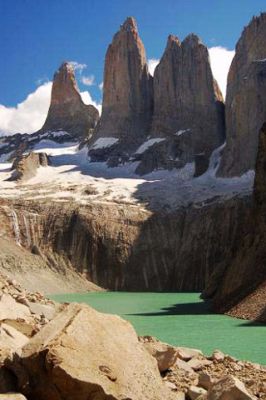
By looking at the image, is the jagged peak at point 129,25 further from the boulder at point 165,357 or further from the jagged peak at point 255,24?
the boulder at point 165,357

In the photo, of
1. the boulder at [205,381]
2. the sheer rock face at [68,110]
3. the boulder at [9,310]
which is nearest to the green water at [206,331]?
the boulder at [205,381]

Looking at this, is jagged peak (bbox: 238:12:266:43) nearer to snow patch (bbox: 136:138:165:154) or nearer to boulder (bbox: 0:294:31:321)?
snow patch (bbox: 136:138:165:154)

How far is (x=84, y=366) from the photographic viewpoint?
10.1 meters

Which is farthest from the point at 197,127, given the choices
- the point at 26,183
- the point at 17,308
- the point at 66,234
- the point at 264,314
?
the point at 17,308

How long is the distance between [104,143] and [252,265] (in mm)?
92531

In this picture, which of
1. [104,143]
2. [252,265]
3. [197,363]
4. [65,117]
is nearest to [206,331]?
[252,265]

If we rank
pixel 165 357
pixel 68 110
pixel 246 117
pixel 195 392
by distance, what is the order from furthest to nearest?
1. pixel 68 110
2. pixel 246 117
3. pixel 165 357
4. pixel 195 392

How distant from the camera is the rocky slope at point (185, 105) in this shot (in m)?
116

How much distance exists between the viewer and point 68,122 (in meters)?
157

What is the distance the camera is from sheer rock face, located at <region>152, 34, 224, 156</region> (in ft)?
383

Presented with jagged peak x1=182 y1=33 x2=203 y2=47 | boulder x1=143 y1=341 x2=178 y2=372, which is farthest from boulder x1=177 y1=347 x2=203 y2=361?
jagged peak x1=182 y1=33 x2=203 y2=47

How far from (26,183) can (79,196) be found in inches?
720

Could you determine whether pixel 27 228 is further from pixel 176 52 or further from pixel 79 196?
pixel 176 52

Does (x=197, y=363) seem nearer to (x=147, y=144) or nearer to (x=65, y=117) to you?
(x=147, y=144)
